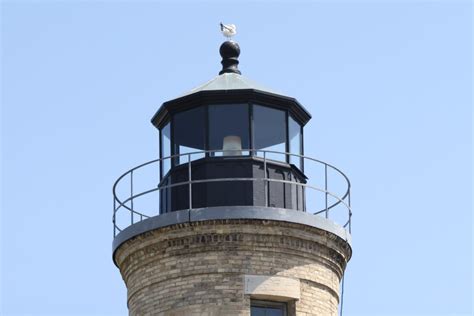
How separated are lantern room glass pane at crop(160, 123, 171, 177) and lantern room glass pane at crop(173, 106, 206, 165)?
19 cm

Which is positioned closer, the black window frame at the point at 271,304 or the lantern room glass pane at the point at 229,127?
the black window frame at the point at 271,304

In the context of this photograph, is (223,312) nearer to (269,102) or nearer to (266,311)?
(266,311)

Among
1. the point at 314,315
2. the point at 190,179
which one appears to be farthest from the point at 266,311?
the point at 190,179

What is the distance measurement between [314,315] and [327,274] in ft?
3.32

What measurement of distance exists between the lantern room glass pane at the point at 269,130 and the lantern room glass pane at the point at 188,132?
3.30 ft

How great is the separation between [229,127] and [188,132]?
2.84 ft

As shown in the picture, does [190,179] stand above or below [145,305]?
above

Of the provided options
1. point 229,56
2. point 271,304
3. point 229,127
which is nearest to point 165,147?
point 229,127

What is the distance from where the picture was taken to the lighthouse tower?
30.1 meters

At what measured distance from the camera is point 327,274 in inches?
1225

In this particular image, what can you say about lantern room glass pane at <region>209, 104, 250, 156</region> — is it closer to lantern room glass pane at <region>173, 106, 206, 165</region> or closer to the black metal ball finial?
lantern room glass pane at <region>173, 106, 206, 165</region>

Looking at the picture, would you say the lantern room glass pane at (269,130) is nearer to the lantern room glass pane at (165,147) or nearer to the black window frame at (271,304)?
the lantern room glass pane at (165,147)

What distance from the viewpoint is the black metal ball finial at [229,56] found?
32.7 m

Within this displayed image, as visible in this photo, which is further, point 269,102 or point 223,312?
point 269,102
